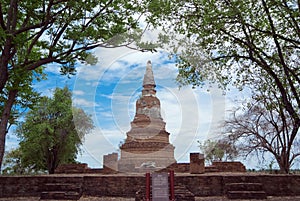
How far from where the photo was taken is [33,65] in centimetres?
1223

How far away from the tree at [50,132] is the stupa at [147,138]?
4712 millimetres

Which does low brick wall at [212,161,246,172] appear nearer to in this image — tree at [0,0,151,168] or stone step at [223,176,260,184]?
stone step at [223,176,260,184]

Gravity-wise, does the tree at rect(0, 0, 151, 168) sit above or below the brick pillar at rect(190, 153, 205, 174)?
above

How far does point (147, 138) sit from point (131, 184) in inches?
457

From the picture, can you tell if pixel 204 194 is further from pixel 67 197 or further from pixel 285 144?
pixel 285 144

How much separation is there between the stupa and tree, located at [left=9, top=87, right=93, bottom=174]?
4.71 meters

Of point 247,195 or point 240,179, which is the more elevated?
point 240,179

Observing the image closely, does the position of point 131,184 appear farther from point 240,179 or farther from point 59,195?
point 240,179

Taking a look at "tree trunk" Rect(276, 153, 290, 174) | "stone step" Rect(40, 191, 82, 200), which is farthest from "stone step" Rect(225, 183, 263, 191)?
"tree trunk" Rect(276, 153, 290, 174)

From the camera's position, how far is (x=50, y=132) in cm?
2400

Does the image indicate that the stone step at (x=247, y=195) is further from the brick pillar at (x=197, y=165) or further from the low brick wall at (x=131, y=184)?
the brick pillar at (x=197, y=165)

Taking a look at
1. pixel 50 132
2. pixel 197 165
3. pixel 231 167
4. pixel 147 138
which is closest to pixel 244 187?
pixel 197 165

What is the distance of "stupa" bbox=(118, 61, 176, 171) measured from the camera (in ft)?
74.0

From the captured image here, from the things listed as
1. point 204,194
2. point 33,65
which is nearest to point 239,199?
point 204,194
